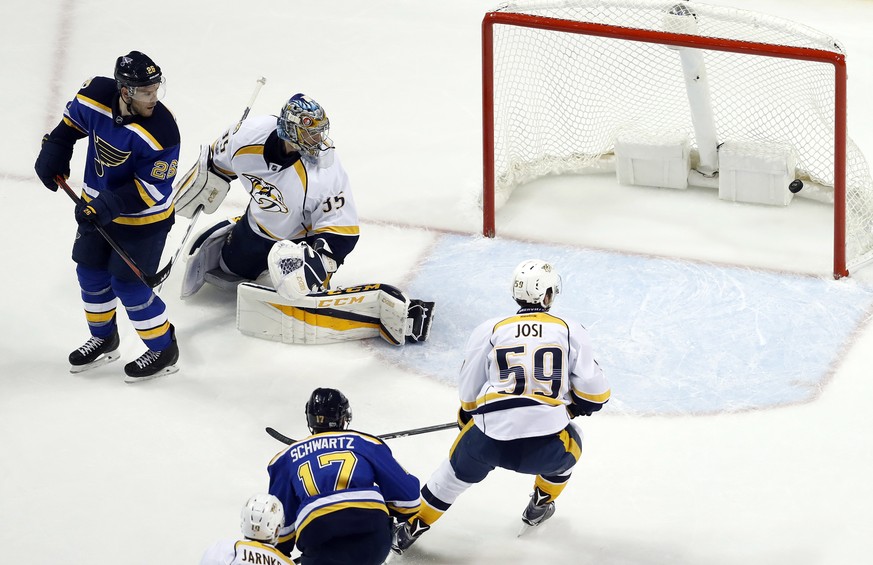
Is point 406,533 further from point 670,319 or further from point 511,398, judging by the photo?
point 670,319

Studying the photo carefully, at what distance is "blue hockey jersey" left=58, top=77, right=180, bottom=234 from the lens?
171 inches

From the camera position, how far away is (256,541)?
3205mm

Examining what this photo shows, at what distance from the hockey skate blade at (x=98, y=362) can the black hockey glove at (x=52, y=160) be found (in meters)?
0.63

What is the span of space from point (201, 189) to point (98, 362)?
2.45ft

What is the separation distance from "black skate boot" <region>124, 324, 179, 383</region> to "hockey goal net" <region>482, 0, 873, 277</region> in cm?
150

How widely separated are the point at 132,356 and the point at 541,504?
1.68 metres

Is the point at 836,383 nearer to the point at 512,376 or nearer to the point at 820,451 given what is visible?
the point at 820,451

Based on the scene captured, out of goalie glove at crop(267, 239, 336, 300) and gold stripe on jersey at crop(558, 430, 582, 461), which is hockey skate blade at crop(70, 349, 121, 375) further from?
gold stripe on jersey at crop(558, 430, 582, 461)

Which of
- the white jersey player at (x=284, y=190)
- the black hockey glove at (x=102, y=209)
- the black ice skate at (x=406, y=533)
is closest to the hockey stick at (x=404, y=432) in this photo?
the black ice skate at (x=406, y=533)

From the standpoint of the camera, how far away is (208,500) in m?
4.14

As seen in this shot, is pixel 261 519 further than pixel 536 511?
No

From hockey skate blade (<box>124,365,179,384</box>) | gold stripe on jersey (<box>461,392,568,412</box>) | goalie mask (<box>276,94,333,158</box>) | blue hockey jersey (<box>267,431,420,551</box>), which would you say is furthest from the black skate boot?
gold stripe on jersey (<box>461,392,568,412</box>)

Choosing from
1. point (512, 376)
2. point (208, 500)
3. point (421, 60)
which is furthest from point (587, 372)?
point (421, 60)

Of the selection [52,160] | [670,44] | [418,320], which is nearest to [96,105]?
[52,160]
